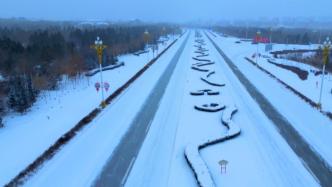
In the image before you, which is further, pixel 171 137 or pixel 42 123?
pixel 42 123

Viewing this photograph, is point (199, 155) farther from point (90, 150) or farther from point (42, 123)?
point (42, 123)

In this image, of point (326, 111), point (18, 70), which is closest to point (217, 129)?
point (326, 111)

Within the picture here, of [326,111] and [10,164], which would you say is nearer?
[10,164]

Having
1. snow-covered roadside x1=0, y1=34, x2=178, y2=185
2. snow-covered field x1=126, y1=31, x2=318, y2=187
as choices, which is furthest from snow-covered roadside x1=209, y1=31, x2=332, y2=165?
snow-covered roadside x1=0, y1=34, x2=178, y2=185

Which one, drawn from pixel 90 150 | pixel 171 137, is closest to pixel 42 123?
pixel 90 150

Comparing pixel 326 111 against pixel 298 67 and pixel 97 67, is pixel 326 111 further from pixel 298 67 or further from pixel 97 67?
pixel 97 67
